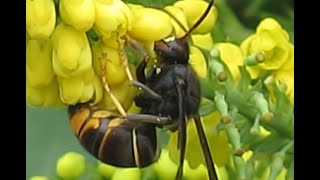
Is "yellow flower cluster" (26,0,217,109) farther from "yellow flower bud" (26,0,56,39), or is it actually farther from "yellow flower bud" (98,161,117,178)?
"yellow flower bud" (98,161,117,178)

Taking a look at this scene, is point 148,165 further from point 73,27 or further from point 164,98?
point 73,27

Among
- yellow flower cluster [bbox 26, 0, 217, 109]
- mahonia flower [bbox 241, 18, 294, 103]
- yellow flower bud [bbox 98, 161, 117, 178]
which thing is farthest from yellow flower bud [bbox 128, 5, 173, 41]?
yellow flower bud [bbox 98, 161, 117, 178]

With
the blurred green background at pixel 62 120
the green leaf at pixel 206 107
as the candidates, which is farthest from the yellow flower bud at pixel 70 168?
the green leaf at pixel 206 107

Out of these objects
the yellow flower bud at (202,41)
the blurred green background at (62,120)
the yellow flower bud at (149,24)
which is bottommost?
the blurred green background at (62,120)

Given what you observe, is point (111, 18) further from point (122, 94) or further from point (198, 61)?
point (198, 61)

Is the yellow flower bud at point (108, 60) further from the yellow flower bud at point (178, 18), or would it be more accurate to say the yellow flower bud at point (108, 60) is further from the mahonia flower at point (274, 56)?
the mahonia flower at point (274, 56)

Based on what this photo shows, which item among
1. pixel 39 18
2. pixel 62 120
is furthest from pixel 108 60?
pixel 62 120

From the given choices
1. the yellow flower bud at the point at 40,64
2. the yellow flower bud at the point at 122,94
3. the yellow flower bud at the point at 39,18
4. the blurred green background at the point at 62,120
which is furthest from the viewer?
the blurred green background at the point at 62,120
